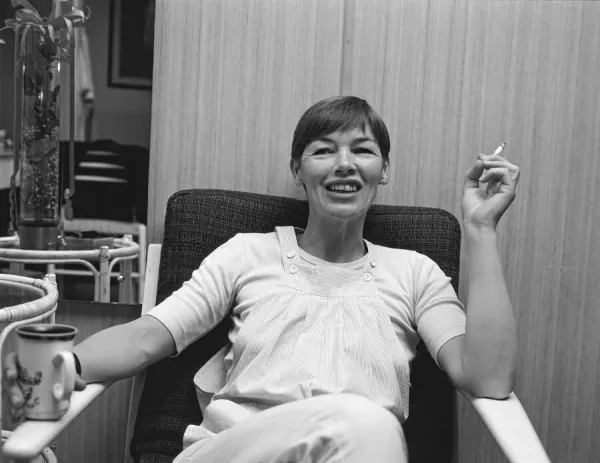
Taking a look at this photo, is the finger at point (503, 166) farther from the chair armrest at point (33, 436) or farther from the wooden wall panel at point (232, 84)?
the chair armrest at point (33, 436)

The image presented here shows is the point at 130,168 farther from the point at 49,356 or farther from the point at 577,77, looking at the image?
the point at 577,77

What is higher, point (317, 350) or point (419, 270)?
point (419, 270)

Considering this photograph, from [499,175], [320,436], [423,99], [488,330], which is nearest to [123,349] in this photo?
[320,436]

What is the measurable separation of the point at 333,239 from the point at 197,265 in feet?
0.98

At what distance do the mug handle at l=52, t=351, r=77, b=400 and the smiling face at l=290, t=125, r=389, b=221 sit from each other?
24.7 inches

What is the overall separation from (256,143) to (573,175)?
0.76 m

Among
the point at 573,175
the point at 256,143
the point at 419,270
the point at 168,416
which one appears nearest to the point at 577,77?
the point at 573,175

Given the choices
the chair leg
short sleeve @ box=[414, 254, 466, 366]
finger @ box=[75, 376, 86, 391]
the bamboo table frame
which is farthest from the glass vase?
short sleeve @ box=[414, 254, 466, 366]

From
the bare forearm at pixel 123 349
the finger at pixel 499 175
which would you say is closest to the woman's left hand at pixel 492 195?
the finger at pixel 499 175

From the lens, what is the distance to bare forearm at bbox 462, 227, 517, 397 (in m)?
1.36

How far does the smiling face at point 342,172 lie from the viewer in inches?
58.9

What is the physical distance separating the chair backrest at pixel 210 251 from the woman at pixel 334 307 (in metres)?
0.08

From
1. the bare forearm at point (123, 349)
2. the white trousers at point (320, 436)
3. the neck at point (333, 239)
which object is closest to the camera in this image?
the white trousers at point (320, 436)

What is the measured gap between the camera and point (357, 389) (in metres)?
1.37
